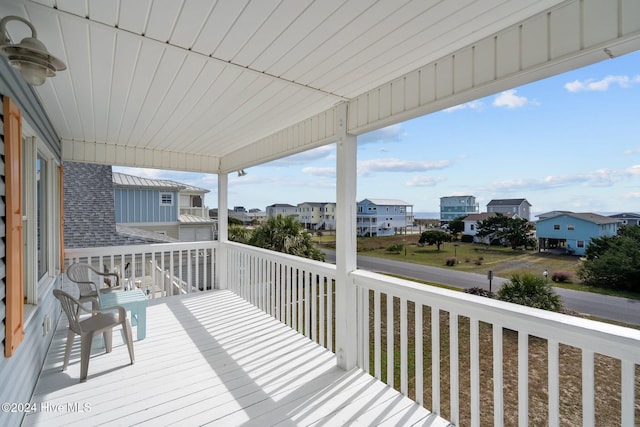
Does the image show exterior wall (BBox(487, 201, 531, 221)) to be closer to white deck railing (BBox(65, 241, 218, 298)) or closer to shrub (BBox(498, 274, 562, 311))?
shrub (BBox(498, 274, 562, 311))

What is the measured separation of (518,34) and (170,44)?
2111 mm

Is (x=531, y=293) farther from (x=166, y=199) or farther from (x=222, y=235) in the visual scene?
(x=166, y=199)

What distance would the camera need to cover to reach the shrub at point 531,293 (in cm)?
176

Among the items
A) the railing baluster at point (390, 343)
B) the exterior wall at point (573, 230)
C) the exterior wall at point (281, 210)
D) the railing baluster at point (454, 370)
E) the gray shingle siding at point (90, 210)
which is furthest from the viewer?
the gray shingle siding at point (90, 210)

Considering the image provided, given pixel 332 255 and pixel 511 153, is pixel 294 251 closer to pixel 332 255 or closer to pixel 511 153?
pixel 332 255

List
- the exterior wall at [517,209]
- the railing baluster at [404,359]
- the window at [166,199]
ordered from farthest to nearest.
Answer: the window at [166,199] < the railing baluster at [404,359] < the exterior wall at [517,209]

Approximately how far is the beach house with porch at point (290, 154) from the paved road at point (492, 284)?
0.23 ft

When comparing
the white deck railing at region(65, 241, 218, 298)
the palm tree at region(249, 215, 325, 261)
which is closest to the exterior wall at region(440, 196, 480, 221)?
the white deck railing at region(65, 241, 218, 298)

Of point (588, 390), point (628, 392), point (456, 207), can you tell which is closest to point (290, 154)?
point (456, 207)

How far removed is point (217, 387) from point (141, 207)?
796 centimetres

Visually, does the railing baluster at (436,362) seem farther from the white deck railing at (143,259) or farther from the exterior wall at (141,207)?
the exterior wall at (141,207)

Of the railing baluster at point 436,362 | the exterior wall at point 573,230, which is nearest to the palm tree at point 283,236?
the railing baluster at point 436,362

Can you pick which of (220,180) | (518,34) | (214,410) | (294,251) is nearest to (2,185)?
(214,410)

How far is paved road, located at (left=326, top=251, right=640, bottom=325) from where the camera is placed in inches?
58.0
